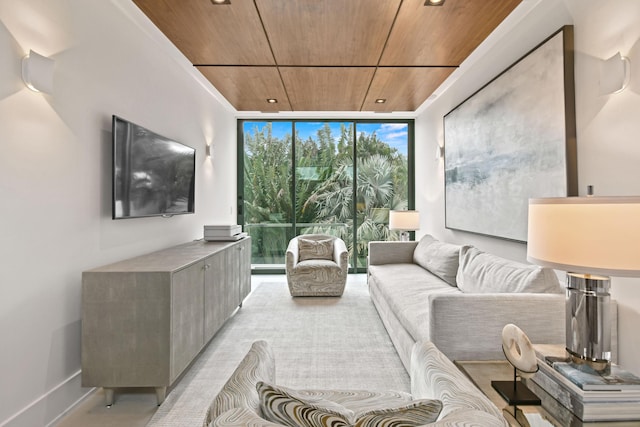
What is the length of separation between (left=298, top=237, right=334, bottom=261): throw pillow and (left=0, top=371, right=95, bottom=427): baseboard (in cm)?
306

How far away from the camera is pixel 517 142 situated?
2.53 m

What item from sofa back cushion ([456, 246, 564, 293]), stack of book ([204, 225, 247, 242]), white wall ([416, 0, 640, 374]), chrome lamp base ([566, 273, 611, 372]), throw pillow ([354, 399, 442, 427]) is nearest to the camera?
throw pillow ([354, 399, 442, 427])

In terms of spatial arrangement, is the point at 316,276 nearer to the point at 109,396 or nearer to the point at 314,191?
the point at 314,191

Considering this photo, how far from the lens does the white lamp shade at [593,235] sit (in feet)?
3.74

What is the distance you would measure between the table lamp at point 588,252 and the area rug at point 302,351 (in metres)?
1.26

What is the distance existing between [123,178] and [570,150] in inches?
113

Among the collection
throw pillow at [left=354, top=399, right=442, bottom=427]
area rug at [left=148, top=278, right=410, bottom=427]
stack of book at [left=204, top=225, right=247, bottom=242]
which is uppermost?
stack of book at [left=204, top=225, right=247, bottom=242]

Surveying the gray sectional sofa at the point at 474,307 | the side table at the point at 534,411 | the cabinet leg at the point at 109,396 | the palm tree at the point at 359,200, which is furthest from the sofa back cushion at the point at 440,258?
the cabinet leg at the point at 109,396

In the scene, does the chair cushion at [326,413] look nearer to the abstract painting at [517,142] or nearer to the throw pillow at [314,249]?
the abstract painting at [517,142]

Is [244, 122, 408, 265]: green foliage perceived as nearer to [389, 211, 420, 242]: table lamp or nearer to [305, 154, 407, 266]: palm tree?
[305, 154, 407, 266]: palm tree

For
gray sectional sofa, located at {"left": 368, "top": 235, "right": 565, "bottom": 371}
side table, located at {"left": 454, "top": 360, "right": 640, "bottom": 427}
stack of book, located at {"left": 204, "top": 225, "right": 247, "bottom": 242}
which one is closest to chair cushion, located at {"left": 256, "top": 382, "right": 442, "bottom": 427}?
side table, located at {"left": 454, "top": 360, "right": 640, "bottom": 427}

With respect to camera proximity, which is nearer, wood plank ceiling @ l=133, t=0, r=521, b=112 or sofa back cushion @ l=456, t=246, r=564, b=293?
sofa back cushion @ l=456, t=246, r=564, b=293

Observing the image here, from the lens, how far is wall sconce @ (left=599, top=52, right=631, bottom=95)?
168cm

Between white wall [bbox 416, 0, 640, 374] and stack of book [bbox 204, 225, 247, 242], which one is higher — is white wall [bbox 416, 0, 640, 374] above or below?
above
